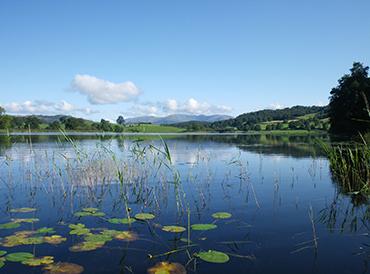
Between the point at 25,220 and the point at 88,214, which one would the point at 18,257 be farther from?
the point at 88,214

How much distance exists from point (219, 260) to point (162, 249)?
1579mm

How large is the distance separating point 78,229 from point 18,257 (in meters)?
2.28

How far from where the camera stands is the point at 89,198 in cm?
1392

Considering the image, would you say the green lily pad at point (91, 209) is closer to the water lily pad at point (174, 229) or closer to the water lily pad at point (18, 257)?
the water lily pad at point (174, 229)

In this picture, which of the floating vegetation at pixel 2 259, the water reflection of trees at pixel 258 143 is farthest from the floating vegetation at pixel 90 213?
the floating vegetation at pixel 2 259

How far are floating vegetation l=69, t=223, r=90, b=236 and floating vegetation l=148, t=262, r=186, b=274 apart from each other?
10.0 ft

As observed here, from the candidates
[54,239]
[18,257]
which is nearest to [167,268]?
[18,257]

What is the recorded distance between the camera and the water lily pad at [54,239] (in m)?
8.41

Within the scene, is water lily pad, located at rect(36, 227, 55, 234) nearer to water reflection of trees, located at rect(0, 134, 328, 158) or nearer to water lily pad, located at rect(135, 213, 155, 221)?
water lily pad, located at rect(135, 213, 155, 221)

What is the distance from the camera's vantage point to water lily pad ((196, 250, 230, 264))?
7230mm

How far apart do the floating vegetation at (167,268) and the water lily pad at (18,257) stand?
2.76 metres

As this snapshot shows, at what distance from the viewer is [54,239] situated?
8.58 metres

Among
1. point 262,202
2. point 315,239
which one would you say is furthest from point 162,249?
point 262,202

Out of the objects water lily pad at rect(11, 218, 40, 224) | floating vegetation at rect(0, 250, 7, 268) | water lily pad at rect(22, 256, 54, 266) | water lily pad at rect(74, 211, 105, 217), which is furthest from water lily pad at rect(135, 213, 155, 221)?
floating vegetation at rect(0, 250, 7, 268)
